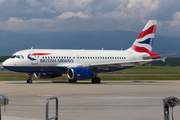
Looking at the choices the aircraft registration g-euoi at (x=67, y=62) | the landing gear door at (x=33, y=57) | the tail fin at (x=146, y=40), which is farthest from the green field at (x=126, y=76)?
the landing gear door at (x=33, y=57)

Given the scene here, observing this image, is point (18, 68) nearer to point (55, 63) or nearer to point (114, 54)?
point (55, 63)

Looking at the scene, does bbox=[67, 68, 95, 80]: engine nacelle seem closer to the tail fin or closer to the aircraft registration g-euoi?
the aircraft registration g-euoi

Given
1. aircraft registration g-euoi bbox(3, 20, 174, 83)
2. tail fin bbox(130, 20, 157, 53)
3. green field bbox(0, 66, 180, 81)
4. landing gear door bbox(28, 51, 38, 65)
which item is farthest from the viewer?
green field bbox(0, 66, 180, 81)

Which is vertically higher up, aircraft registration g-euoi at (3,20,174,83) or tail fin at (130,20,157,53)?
tail fin at (130,20,157,53)

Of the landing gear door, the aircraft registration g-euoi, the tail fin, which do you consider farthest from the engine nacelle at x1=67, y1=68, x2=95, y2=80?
the tail fin

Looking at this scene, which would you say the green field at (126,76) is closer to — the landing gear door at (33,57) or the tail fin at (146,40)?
the tail fin at (146,40)

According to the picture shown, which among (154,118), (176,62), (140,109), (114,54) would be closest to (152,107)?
(140,109)

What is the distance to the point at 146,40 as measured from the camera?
4031 centimetres

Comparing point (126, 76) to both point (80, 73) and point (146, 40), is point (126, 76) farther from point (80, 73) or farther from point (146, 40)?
point (80, 73)

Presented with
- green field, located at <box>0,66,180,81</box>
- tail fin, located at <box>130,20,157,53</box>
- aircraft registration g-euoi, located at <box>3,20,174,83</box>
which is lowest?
green field, located at <box>0,66,180,81</box>

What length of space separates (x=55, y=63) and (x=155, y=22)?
1653 cm

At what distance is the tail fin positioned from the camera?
40.1 m

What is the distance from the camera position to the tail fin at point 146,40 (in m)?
40.1

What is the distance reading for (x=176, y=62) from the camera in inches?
7229
